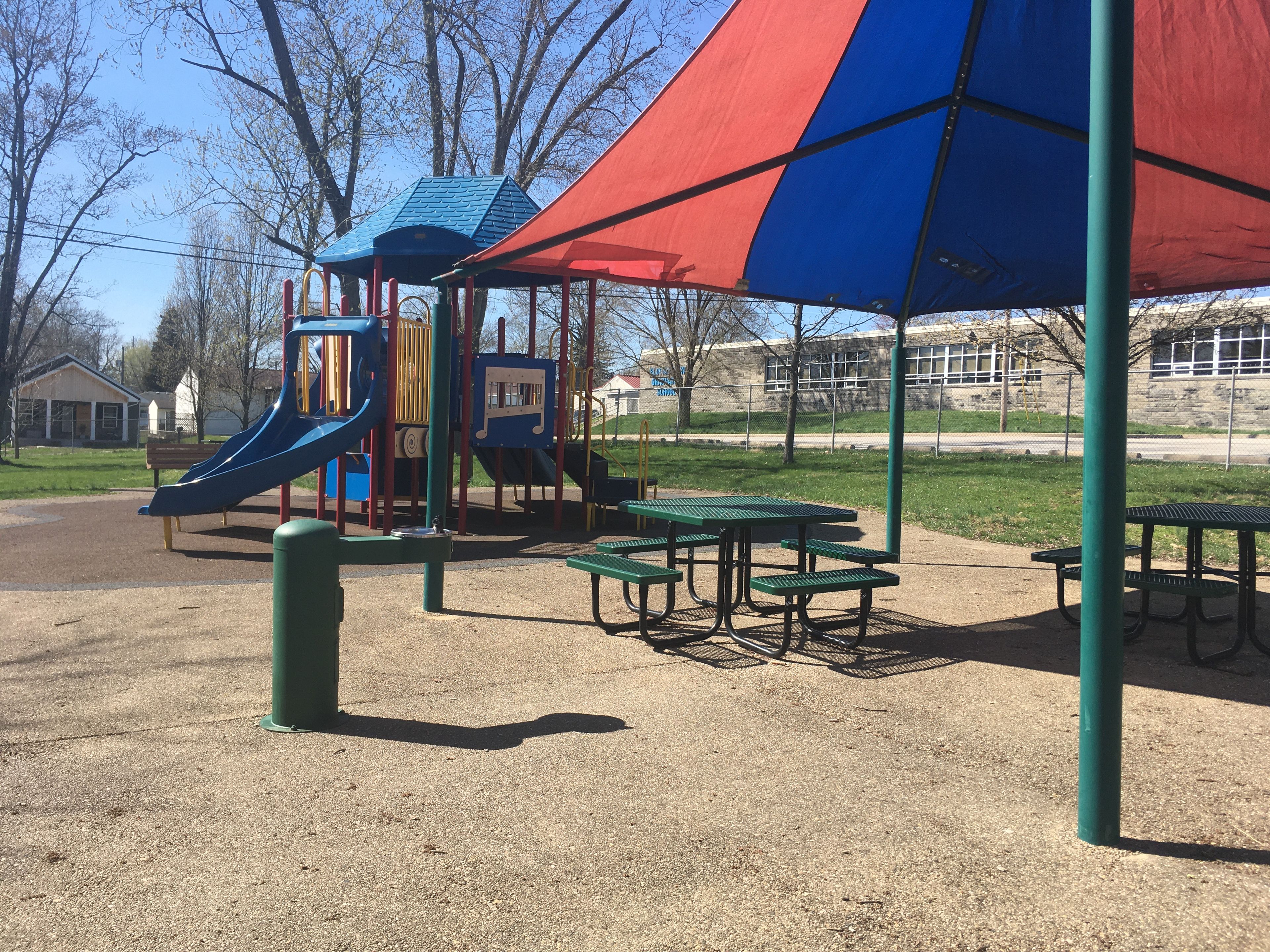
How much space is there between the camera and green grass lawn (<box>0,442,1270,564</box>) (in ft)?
37.7

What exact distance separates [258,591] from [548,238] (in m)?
3.74

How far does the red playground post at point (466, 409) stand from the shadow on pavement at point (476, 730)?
6946 mm

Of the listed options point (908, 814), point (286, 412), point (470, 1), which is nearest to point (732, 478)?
point (286, 412)

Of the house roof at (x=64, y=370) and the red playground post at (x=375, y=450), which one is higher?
the house roof at (x=64, y=370)

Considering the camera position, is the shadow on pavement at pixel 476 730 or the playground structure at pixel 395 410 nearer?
the shadow on pavement at pixel 476 730

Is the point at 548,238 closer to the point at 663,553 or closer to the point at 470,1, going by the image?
the point at 663,553

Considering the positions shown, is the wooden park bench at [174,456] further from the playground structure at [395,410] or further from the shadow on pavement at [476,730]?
the shadow on pavement at [476,730]

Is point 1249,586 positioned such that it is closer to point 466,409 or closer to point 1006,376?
point 466,409

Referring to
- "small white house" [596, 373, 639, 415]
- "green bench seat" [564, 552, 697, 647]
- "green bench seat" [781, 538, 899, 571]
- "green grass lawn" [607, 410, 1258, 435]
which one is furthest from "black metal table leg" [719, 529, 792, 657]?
"small white house" [596, 373, 639, 415]

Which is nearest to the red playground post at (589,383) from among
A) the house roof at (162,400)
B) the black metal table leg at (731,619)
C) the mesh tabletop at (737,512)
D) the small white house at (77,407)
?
the mesh tabletop at (737,512)

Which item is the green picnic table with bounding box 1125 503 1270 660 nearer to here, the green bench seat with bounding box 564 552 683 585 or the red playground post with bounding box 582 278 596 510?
the green bench seat with bounding box 564 552 683 585

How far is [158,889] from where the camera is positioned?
2.77 meters

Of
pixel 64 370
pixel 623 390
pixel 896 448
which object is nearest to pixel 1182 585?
pixel 896 448

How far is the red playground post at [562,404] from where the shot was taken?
40.3 feet
